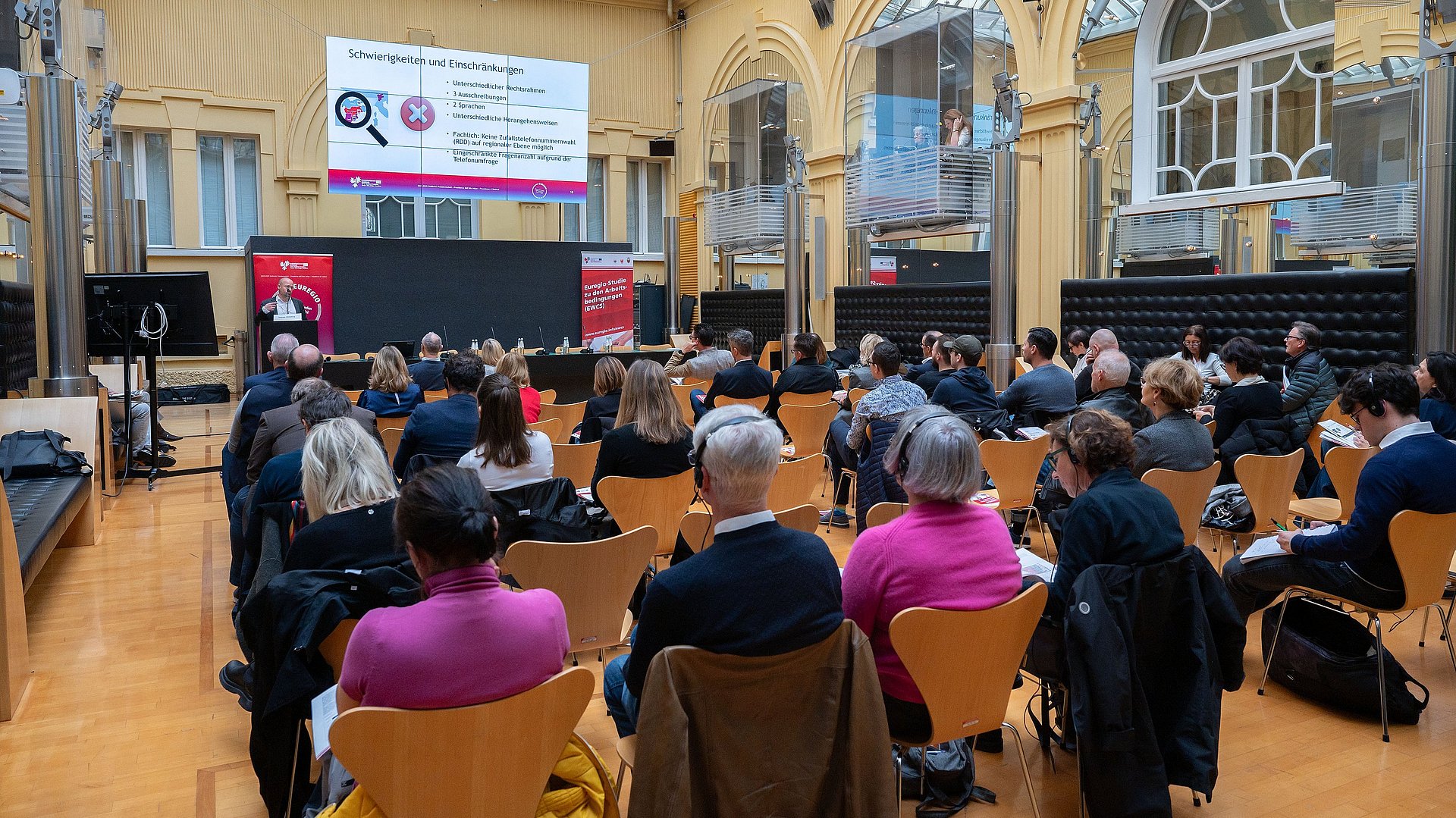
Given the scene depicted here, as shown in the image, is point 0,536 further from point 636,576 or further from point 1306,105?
point 1306,105

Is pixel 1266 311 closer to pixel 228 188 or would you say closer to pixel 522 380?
pixel 522 380

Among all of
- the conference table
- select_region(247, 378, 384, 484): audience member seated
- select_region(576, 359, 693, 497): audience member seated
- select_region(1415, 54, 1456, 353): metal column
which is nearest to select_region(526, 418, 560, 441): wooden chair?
select_region(247, 378, 384, 484): audience member seated

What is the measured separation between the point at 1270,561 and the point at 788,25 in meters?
13.0

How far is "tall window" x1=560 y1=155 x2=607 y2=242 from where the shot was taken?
16.8m

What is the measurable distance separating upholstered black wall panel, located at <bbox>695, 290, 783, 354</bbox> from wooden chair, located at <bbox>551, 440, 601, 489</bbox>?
925 centimetres

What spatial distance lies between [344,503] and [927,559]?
1452 millimetres

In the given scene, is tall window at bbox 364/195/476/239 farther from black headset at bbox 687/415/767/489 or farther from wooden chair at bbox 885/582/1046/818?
wooden chair at bbox 885/582/1046/818

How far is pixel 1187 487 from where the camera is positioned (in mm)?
3844

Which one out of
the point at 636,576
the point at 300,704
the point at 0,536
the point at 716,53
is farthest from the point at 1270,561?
the point at 716,53

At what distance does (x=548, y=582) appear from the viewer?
2.88 meters

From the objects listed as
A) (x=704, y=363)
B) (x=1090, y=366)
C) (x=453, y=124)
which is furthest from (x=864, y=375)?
(x=453, y=124)

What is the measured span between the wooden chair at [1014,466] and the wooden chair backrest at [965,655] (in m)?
2.49

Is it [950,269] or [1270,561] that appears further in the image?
[950,269]

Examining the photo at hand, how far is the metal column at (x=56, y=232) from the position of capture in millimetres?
6434
